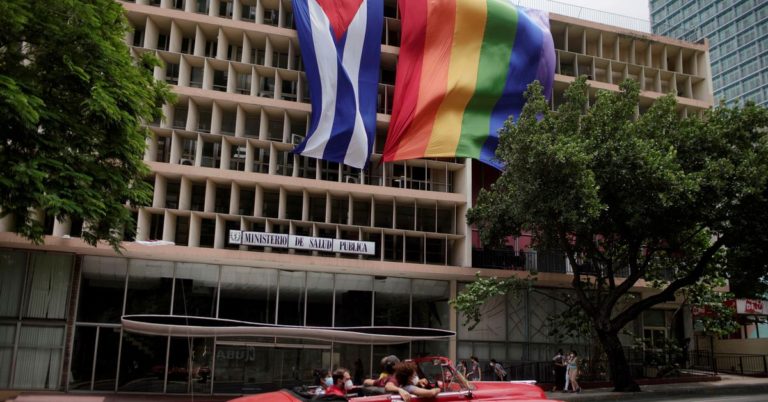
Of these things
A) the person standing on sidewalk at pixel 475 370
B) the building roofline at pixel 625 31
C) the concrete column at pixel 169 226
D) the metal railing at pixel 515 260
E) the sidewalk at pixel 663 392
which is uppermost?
the building roofline at pixel 625 31

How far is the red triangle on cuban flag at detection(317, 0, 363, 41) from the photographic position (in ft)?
86.6

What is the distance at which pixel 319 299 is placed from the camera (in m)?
25.4

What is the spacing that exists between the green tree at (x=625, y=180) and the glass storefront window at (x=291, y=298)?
21.2 ft

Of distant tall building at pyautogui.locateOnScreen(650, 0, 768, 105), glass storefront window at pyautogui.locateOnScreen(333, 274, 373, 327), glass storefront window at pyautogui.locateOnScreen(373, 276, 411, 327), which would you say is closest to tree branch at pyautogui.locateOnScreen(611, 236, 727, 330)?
glass storefront window at pyautogui.locateOnScreen(373, 276, 411, 327)

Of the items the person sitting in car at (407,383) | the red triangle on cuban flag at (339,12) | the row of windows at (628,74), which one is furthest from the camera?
the row of windows at (628,74)

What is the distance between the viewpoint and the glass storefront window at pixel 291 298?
24.8 metres

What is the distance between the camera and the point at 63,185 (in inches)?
556

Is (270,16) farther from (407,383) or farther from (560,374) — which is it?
(407,383)

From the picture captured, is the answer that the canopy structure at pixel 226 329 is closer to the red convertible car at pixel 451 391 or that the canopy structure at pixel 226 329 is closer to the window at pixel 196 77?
the red convertible car at pixel 451 391

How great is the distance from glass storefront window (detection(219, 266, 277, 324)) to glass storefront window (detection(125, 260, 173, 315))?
2.02m

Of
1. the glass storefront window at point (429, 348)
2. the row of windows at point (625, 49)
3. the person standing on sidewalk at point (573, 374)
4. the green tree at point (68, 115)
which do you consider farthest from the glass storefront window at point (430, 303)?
the row of windows at point (625, 49)

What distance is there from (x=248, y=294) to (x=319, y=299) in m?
2.84

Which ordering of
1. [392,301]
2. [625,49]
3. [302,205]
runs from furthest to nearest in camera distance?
[625,49] → [392,301] → [302,205]

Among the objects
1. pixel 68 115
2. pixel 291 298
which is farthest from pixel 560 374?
pixel 68 115
